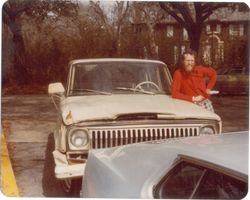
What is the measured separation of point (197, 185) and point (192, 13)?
1.28m

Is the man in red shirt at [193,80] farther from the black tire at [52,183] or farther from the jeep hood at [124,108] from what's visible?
the black tire at [52,183]

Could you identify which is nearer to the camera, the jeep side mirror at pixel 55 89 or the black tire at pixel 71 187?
Answer: the black tire at pixel 71 187

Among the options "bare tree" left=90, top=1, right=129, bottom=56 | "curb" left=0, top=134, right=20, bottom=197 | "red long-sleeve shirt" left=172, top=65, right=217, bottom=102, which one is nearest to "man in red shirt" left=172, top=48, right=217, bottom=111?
"red long-sleeve shirt" left=172, top=65, right=217, bottom=102

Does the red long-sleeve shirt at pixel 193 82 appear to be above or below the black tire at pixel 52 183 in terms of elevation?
above

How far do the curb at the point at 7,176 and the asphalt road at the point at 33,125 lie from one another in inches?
1.1

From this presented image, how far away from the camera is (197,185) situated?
1.95 meters

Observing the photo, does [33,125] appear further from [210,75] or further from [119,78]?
[210,75]

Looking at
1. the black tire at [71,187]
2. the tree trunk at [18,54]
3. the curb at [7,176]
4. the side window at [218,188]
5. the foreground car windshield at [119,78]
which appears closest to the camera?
the side window at [218,188]

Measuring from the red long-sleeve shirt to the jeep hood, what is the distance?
0.24 ft

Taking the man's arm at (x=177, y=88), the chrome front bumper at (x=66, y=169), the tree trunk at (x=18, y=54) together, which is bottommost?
the chrome front bumper at (x=66, y=169)

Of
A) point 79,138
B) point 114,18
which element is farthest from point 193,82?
point 79,138

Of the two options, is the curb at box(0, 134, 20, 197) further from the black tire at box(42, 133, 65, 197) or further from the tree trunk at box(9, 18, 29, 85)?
the tree trunk at box(9, 18, 29, 85)

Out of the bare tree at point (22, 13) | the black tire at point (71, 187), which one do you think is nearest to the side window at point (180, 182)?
the black tire at point (71, 187)

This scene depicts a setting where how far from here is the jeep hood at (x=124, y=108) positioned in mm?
2836
